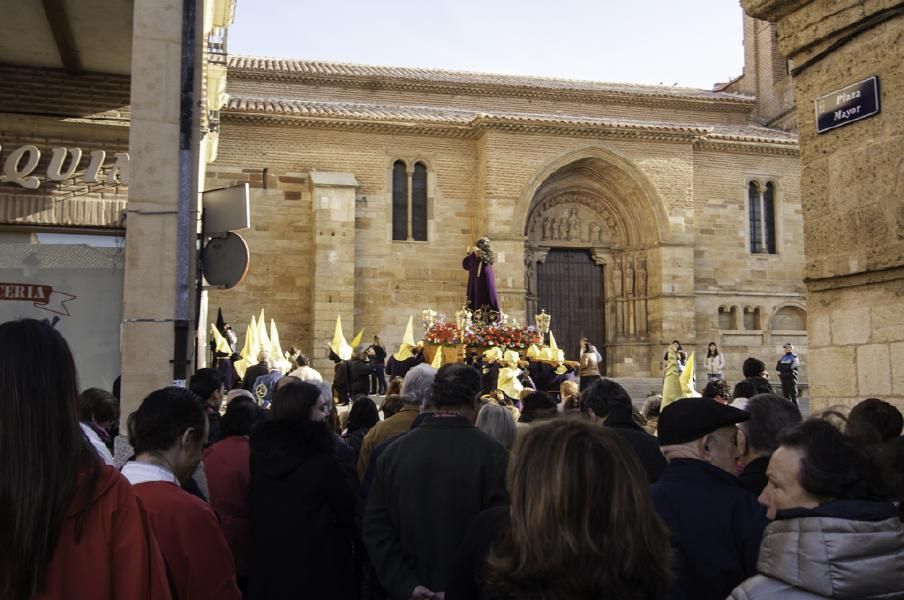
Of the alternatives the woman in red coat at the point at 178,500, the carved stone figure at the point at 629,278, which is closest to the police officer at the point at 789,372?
the carved stone figure at the point at 629,278

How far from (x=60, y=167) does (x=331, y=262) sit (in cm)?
1269

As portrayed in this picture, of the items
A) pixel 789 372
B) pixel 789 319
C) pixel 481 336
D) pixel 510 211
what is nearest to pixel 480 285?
pixel 481 336

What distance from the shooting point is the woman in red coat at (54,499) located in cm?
181

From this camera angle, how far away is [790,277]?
25625 millimetres

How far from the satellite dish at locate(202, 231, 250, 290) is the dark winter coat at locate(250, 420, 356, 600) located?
2.22 meters

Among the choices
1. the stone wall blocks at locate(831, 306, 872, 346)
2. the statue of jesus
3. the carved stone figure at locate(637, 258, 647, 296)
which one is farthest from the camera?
the carved stone figure at locate(637, 258, 647, 296)

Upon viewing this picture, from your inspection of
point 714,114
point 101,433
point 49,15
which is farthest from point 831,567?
point 714,114

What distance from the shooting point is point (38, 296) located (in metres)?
9.14

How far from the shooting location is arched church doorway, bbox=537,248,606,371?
2470 centimetres

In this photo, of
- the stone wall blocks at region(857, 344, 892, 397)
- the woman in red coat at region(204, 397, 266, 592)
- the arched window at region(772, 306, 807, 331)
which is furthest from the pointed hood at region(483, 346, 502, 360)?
the arched window at region(772, 306, 807, 331)

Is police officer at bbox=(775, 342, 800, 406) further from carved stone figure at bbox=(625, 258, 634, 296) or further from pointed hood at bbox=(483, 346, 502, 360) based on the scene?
pointed hood at bbox=(483, 346, 502, 360)

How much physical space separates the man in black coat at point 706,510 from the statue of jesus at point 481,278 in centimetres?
1310

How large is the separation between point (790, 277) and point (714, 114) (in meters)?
6.41

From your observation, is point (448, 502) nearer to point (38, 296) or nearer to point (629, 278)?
point (38, 296)
